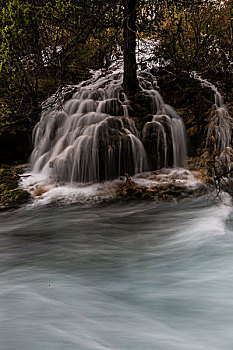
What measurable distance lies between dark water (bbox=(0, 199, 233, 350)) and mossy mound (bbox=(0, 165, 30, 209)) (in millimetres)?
409

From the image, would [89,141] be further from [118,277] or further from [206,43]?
[206,43]

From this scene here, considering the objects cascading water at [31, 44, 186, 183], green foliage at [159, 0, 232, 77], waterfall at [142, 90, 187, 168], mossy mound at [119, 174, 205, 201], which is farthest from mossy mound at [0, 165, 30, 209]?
green foliage at [159, 0, 232, 77]

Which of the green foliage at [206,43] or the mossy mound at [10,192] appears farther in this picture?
the green foliage at [206,43]

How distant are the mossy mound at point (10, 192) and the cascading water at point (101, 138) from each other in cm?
69

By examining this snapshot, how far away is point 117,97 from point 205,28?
14.7ft

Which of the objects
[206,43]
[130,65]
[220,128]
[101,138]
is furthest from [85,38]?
[206,43]

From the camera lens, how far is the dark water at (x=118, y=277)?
6.17ft

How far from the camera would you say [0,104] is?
7145 millimetres

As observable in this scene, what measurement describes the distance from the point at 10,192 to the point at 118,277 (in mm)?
3725

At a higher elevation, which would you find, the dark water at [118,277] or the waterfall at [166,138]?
the waterfall at [166,138]

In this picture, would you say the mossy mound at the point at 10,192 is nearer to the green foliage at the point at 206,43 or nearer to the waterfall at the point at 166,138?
the waterfall at the point at 166,138

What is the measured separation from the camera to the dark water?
1.88 meters

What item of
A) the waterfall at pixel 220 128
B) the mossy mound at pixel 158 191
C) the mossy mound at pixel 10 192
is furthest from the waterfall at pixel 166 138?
the mossy mound at pixel 10 192

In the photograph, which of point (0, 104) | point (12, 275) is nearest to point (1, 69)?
point (0, 104)
